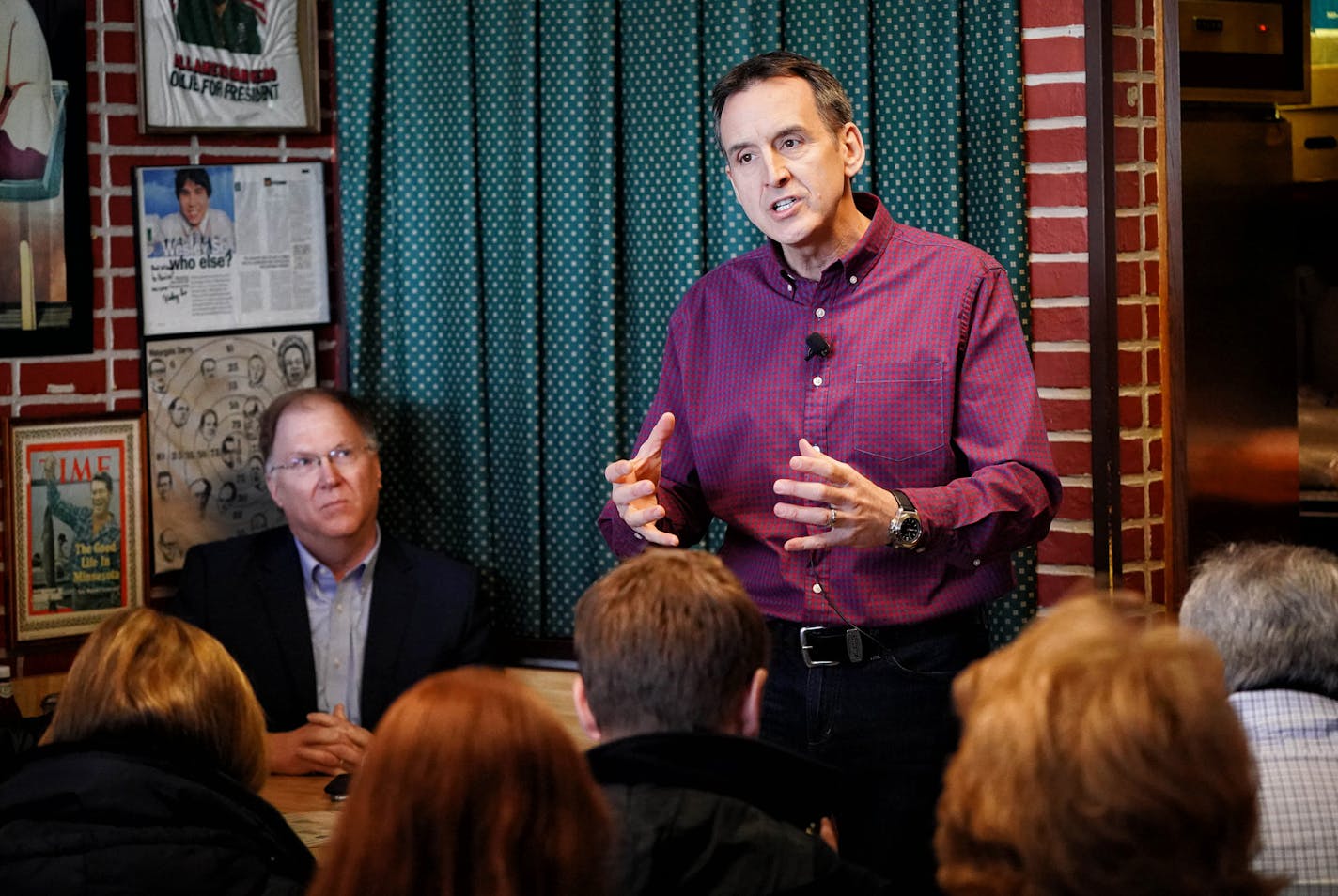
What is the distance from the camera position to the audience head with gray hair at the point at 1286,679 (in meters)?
1.61

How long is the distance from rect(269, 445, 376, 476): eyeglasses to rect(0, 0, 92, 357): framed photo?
1.61 ft

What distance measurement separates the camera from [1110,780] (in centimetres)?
111

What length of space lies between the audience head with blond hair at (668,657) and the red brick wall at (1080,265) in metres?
1.21

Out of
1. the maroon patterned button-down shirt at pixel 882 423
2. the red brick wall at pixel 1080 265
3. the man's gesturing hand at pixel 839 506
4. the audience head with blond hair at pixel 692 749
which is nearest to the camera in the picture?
the audience head with blond hair at pixel 692 749

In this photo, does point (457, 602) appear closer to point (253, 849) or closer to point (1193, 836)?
point (253, 849)

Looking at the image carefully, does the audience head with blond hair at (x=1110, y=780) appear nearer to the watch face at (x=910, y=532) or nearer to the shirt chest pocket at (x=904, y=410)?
the watch face at (x=910, y=532)

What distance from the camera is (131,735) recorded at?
67.0 inches

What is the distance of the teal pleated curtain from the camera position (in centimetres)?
294

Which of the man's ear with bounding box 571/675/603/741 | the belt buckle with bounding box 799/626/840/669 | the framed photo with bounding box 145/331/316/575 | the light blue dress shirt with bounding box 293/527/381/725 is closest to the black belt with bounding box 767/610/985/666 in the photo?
the belt buckle with bounding box 799/626/840/669

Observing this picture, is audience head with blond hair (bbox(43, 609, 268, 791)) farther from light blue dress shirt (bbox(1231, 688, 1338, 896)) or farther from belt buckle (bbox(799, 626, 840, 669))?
light blue dress shirt (bbox(1231, 688, 1338, 896))

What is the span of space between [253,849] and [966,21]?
1893 mm

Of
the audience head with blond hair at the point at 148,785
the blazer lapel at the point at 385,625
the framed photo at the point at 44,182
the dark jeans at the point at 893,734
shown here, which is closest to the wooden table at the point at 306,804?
the blazer lapel at the point at 385,625

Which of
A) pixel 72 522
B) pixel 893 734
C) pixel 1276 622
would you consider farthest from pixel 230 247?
pixel 1276 622

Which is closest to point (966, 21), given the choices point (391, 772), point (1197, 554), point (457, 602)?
point (1197, 554)
